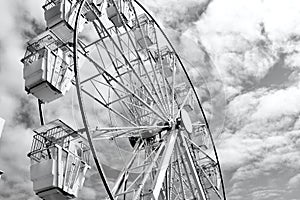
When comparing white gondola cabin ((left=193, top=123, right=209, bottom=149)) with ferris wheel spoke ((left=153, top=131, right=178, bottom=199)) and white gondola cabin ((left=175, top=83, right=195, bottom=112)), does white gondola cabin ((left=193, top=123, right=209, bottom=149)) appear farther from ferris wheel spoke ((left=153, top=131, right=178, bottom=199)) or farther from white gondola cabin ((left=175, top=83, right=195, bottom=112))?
ferris wheel spoke ((left=153, top=131, right=178, bottom=199))

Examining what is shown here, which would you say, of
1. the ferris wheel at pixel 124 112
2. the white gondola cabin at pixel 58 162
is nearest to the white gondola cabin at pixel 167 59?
Answer: the ferris wheel at pixel 124 112

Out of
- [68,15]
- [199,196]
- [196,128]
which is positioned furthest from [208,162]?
[68,15]

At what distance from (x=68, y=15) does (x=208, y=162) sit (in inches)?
274

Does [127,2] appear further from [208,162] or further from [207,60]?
[208,162]

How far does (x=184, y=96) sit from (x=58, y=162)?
20.2 ft

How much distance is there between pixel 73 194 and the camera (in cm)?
816

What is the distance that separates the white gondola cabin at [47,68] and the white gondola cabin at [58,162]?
0.80 m

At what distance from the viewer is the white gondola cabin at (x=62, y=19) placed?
8.84m

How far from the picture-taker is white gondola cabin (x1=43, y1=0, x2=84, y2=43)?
884cm

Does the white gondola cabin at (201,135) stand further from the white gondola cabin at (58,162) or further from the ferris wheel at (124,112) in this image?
the white gondola cabin at (58,162)

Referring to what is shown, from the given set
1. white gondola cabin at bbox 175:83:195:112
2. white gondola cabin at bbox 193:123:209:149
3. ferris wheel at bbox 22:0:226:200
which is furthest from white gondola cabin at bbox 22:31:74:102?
white gondola cabin at bbox 193:123:209:149

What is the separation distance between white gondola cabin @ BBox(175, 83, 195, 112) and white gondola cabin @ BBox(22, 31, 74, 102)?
16.3 feet

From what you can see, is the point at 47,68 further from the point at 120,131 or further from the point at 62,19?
the point at 120,131

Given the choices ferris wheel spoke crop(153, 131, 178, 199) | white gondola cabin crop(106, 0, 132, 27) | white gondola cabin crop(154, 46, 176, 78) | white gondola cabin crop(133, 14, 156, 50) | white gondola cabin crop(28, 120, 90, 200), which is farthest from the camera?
white gondola cabin crop(154, 46, 176, 78)
